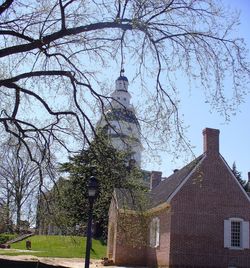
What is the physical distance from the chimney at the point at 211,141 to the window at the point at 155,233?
220 inches

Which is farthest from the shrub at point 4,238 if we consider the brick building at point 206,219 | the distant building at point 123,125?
the distant building at point 123,125

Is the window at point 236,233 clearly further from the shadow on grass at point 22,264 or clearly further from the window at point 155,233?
the shadow on grass at point 22,264

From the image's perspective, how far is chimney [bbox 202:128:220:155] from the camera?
29.8 metres

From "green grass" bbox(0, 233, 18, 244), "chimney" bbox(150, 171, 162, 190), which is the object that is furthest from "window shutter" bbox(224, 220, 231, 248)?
"green grass" bbox(0, 233, 18, 244)

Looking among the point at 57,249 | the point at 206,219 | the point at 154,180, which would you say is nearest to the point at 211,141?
the point at 206,219

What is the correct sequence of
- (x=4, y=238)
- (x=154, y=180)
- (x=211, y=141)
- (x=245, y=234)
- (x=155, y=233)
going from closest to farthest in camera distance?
(x=245, y=234) → (x=211, y=141) → (x=155, y=233) → (x=154, y=180) → (x=4, y=238)

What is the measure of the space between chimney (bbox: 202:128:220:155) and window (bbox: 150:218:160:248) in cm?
558

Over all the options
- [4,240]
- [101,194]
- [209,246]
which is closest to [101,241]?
[4,240]

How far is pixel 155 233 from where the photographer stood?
31.4 metres

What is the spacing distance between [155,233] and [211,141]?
707 centimetres

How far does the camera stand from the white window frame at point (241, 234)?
28.4m

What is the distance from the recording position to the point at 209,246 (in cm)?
A: 2809

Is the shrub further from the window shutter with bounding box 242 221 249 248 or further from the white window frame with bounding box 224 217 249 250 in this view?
the window shutter with bounding box 242 221 249 248

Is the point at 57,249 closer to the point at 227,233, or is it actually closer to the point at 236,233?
the point at 227,233
